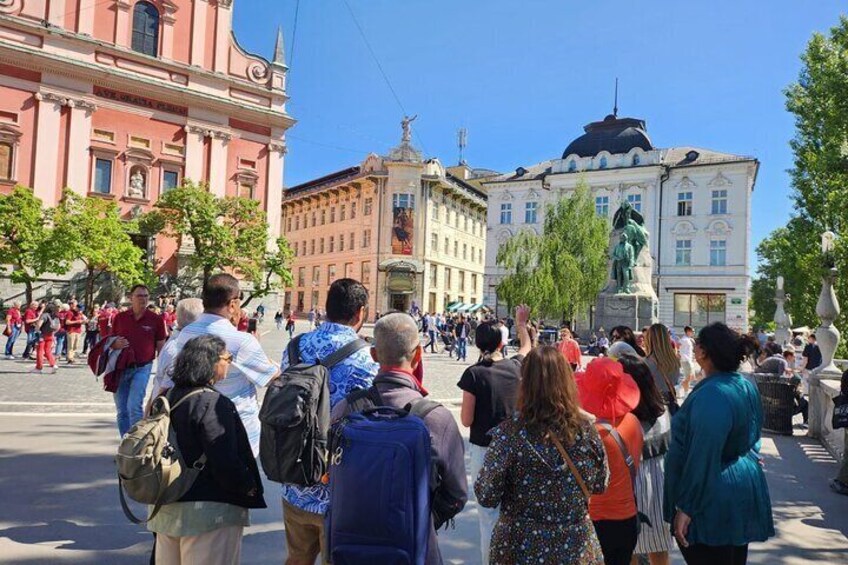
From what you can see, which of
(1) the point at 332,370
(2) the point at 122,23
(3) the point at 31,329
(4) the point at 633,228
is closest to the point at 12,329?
(3) the point at 31,329

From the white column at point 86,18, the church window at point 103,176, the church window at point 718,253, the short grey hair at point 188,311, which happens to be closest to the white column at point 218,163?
the church window at point 103,176

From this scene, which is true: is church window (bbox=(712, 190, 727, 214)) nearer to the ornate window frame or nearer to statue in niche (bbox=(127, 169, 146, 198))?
statue in niche (bbox=(127, 169, 146, 198))

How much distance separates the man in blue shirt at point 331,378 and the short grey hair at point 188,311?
198 cm

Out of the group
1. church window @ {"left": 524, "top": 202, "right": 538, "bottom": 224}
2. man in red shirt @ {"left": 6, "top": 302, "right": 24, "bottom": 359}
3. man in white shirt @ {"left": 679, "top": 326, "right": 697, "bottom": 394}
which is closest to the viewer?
man in white shirt @ {"left": 679, "top": 326, "right": 697, "bottom": 394}

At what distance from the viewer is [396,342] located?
290 centimetres

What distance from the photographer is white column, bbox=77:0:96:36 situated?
3127cm

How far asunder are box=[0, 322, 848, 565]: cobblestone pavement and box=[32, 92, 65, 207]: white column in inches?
972

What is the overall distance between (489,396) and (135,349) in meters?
4.33

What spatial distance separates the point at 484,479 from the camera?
2645 millimetres

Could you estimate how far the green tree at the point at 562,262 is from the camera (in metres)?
37.2

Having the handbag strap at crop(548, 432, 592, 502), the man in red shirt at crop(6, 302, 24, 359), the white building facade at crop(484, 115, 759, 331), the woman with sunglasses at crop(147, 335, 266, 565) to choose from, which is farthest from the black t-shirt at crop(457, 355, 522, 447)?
the white building facade at crop(484, 115, 759, 331)

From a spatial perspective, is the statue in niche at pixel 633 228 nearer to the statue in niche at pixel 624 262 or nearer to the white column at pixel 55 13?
the statue in niche at pixel 624 262

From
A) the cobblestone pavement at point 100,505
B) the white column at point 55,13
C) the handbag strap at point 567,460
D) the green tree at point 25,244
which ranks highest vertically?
the white column at point 55,13

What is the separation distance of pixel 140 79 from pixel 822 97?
32541 mm
